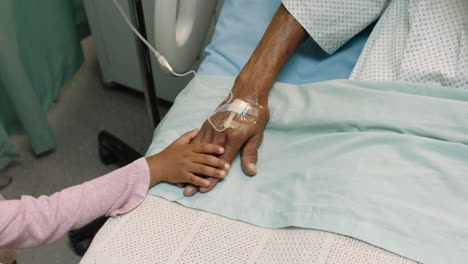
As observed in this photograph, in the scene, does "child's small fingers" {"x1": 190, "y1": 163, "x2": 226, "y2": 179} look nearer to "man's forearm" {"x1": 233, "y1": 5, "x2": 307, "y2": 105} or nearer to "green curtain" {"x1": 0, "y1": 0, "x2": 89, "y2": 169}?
"man's forearm" {"x1": 233, "y1": 5, "x2": 307, "y2": 105}

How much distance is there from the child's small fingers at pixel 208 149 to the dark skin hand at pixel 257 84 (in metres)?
0.02

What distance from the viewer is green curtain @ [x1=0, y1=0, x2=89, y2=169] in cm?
161

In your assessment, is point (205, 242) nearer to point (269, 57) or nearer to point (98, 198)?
point (98, 198)

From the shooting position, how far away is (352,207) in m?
0.77

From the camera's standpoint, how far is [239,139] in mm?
939

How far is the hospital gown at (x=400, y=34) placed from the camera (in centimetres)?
100

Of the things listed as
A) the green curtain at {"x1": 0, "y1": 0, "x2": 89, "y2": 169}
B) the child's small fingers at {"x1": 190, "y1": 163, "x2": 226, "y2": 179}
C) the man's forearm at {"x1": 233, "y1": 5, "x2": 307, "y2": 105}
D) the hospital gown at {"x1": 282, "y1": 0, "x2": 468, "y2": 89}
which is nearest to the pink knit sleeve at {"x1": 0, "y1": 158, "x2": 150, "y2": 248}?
the child's small fingers at {"x1": 190, "y1": 163, "x2": 226, "y2": 179}

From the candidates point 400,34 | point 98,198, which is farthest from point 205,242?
point 400,34

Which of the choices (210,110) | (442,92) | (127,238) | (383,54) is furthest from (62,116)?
(442,92)

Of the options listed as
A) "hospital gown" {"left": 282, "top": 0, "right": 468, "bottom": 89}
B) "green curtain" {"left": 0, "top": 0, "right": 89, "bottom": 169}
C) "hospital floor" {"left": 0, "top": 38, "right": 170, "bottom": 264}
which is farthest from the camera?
"hospital floor" {"left": 0, "top": 38, "right": 170, "bottom": 264}

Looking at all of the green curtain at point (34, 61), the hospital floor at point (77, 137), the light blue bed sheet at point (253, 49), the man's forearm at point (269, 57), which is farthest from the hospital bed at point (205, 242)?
the green curtain at point (34, 61)

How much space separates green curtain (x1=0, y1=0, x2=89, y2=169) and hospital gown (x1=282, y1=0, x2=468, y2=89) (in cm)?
112

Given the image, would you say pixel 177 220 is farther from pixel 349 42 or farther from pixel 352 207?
pixel 349 42

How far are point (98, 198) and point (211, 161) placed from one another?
248 mm
